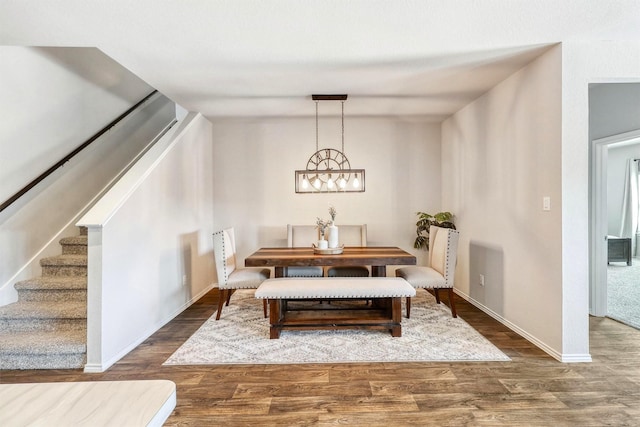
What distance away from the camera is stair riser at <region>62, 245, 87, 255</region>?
130 inches

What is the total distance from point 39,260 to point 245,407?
2.64m

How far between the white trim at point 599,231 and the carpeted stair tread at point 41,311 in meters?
4.93

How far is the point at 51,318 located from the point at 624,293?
647cm

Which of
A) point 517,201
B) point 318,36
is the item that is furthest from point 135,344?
point 517,201

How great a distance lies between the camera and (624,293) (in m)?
4.34

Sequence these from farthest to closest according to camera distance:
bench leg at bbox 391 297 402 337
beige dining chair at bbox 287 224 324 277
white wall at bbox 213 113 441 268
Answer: white wall at bbox 213 113 441 268, beige dining chair at bbox 287 224 324 277, bench leg at bbox 391 297 402 337

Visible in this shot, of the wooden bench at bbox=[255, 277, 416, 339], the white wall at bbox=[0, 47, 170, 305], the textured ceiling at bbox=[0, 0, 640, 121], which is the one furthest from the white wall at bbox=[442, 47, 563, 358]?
the white wall at bbox=[0, 47, 170, 305]

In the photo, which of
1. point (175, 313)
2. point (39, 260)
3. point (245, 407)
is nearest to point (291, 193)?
point (175, 313)

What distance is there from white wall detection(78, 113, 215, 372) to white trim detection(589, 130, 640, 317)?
178 inches

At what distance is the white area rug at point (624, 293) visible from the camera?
341 cm

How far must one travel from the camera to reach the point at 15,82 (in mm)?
2994

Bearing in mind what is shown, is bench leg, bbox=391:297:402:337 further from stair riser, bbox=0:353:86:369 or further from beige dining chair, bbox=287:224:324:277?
stair riser, bbox=0:353:86:369

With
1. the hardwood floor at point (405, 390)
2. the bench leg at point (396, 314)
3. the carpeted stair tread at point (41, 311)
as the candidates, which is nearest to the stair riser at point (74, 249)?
the carpeted stair tread at point (41, 311)

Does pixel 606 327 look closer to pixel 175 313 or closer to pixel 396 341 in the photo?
pixel 396 341
